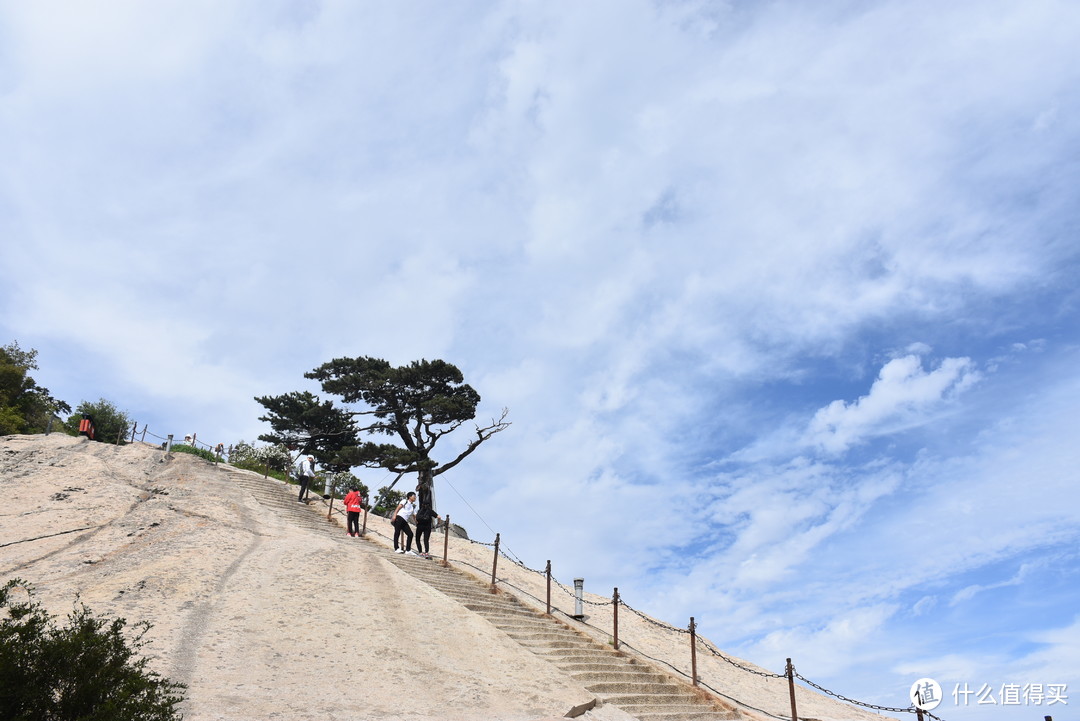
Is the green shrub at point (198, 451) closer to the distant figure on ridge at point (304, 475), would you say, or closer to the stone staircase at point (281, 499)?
the stone staircase at point (281, 499)

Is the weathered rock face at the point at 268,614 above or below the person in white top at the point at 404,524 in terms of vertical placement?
below

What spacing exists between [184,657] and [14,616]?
3141 millimetres

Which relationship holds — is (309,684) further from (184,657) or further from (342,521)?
(342,521)

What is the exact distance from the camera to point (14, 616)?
208 inches

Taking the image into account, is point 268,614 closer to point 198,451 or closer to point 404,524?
point 404,524

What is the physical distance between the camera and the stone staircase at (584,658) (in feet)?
35.9

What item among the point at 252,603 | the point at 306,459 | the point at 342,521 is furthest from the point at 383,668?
the point at 306,459

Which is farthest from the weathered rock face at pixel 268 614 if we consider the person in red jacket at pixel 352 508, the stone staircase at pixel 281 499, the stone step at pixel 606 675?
the stone staircase at pixel 281 499

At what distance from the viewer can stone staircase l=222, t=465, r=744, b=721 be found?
431 inches

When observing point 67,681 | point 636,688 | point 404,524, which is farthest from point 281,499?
point 67,681

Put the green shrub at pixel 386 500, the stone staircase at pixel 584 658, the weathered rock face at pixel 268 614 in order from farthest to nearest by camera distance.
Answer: the green shrub at pixel 386 500, the stone staircase at pixel 584 658, the weathered rock face at pixel 268 614

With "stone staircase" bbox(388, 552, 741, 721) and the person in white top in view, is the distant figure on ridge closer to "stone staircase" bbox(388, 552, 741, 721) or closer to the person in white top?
the person in white top

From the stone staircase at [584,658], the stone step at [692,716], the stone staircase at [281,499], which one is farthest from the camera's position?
the stone staircase at [281,499]

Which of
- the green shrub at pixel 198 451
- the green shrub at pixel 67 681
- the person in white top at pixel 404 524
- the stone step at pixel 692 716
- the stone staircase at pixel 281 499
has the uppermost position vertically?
the green shrub at pixel 198 451
